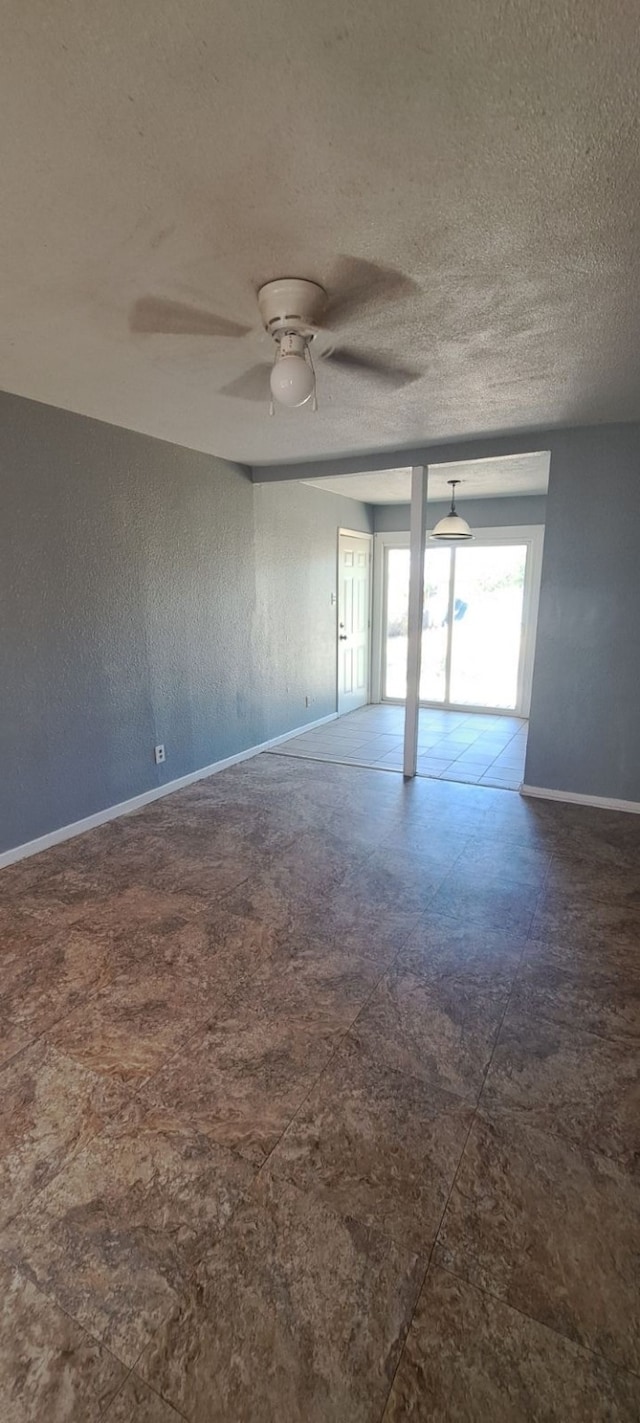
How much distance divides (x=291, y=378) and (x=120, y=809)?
280 cm

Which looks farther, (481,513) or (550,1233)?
(481,513)

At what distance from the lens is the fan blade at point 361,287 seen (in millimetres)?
1650

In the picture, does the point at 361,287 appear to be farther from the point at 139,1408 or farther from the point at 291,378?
the point at 139,1408

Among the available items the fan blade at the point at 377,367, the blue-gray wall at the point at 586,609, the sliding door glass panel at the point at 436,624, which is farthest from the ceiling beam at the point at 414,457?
the sliding door glass panel at the point at 436,624

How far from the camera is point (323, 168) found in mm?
1252

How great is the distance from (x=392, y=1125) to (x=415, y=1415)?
556mm

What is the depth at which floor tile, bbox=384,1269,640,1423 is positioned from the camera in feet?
3.32

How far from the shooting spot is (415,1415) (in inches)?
39.8

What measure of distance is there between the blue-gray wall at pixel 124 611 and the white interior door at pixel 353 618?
1.00 meters

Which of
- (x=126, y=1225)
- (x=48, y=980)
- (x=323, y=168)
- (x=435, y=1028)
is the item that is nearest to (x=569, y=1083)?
(x=435, y=1028)

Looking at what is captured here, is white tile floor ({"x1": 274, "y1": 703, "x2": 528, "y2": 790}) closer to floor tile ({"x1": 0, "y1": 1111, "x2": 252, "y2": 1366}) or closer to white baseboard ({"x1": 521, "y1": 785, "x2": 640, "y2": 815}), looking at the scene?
white baseboard ({"x1": 521, "y1": 785, "x2": 640, "y2": 815})

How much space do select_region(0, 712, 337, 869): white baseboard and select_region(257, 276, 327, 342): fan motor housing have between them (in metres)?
2.72

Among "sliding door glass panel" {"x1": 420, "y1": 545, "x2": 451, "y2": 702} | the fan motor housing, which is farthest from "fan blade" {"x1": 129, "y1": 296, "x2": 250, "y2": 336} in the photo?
"sliding door glass panel" {"x1": 420, "y1": 545, "x2": 451, "y2": 702}

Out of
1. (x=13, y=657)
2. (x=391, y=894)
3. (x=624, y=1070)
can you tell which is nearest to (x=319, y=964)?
(x=391, y=894)
